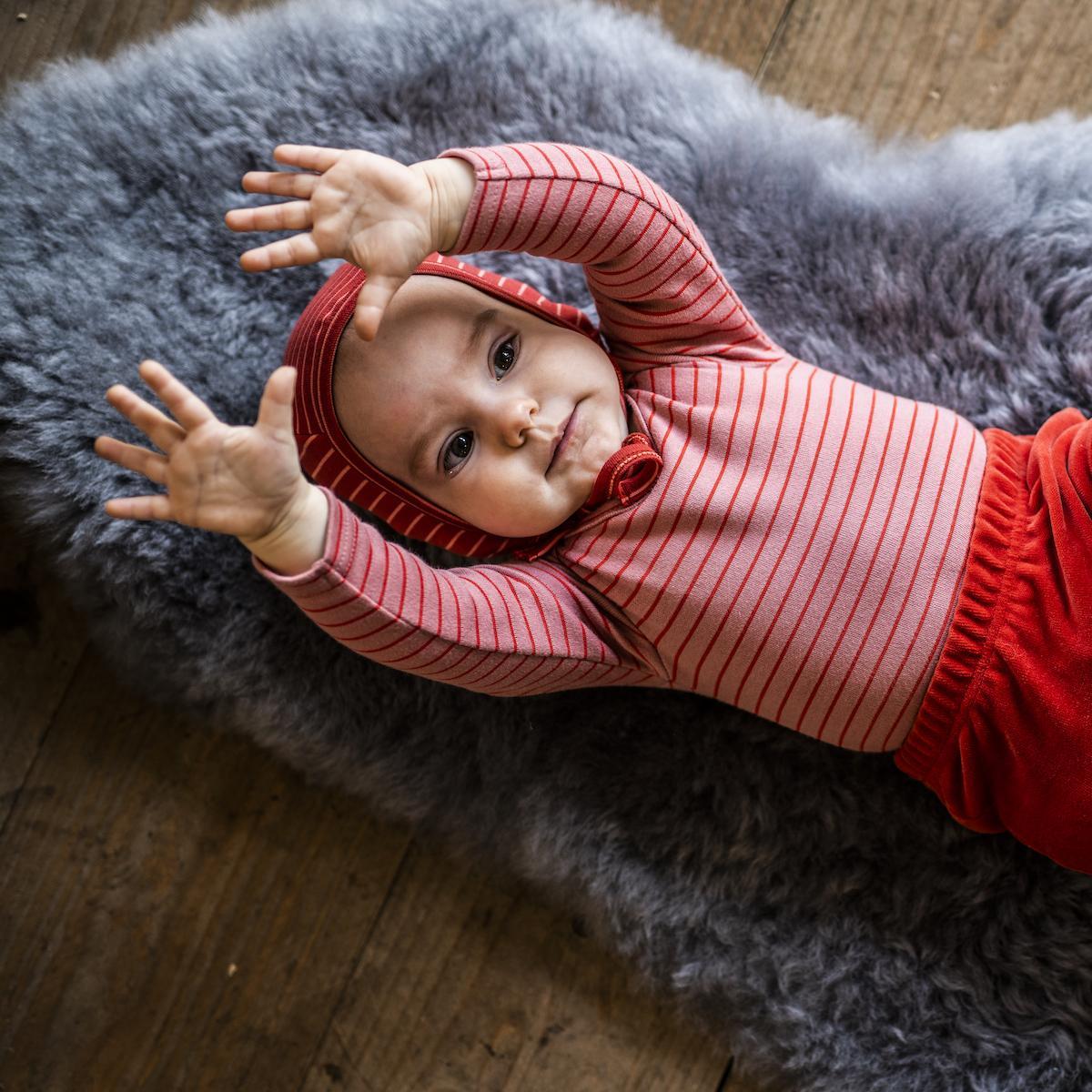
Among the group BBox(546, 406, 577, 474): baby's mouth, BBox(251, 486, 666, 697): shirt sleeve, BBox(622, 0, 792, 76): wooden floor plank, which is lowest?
BBox(251, 486, 666, 697): shirt sleeve

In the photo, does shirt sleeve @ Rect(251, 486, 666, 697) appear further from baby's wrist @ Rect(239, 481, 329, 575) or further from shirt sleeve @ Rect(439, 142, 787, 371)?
shirt sleeve @ Rect(439, 142, 787, 371)

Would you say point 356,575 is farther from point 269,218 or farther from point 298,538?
point 269,218

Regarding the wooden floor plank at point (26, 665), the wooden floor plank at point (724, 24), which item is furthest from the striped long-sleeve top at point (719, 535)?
the wooden floor plank at point (26, 665)

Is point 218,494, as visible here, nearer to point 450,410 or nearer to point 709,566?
point 450,410

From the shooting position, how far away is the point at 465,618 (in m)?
0.81

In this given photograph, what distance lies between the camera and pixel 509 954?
1.02 m

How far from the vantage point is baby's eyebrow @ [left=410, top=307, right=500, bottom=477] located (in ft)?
2.67

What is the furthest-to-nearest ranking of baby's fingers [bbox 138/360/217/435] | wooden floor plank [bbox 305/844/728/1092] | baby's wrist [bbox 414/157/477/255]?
wooden floor plank [bbox 305/844/728/1092]
baby's wrist [bbox 414/157/477/255]
baby's fingers [bbox 138/360/217/435]

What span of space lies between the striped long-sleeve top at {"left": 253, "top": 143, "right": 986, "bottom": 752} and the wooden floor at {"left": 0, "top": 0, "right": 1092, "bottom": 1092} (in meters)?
0.32

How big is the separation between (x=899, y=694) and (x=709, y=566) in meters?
0.20

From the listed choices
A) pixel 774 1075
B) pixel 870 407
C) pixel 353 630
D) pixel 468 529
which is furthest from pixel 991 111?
pixel 774 1075

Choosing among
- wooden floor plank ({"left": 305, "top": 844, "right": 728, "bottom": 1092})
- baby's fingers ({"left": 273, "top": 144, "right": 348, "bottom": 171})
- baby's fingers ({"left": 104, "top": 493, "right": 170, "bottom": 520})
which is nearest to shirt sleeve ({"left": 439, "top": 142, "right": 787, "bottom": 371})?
baby's fingers ({"left": 273, "top": 144, "right": 348, "bottom": 171})

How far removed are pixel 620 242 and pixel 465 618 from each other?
35 centimetres

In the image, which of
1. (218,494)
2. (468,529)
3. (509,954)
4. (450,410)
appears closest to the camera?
(218,494)
